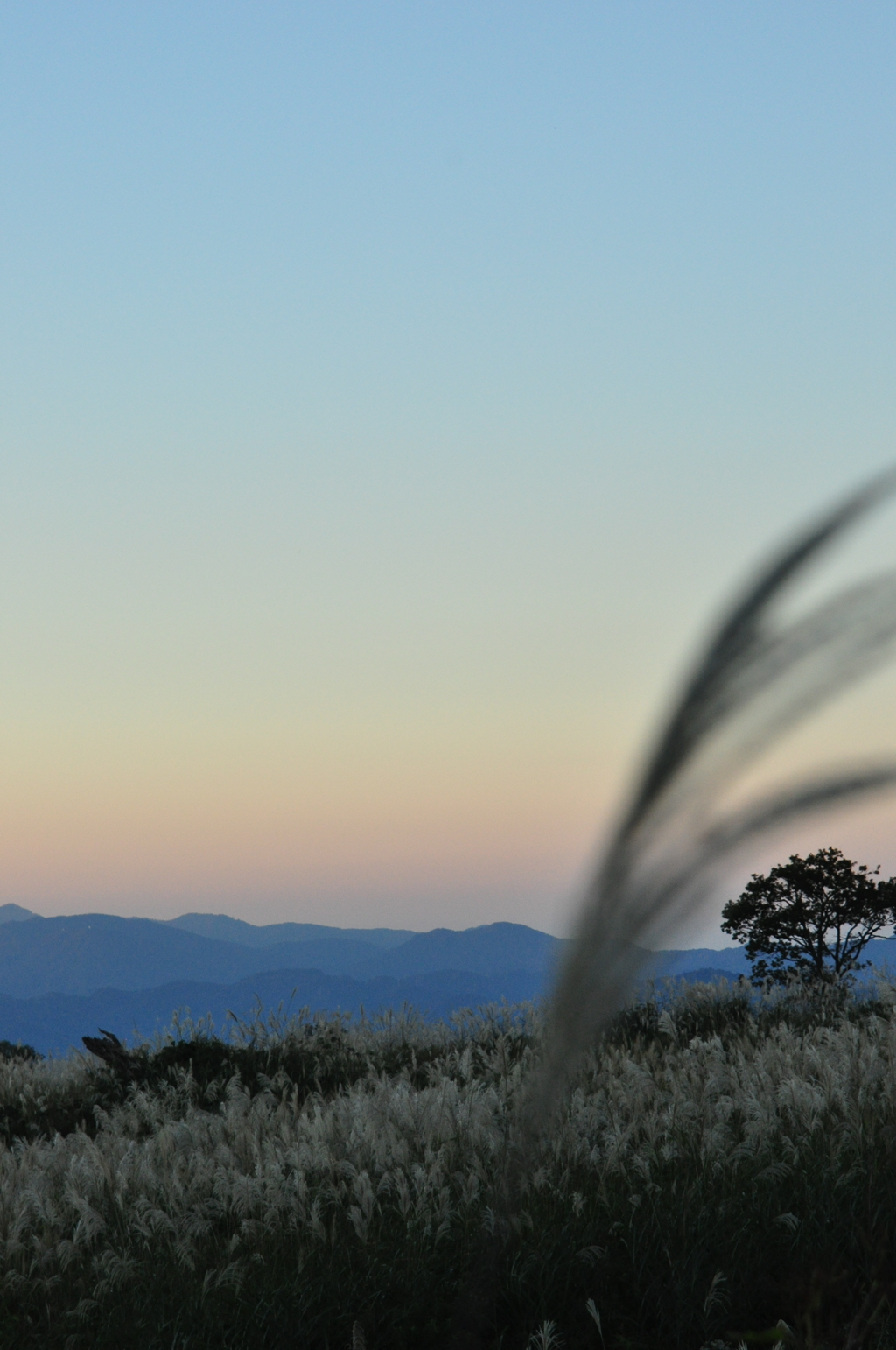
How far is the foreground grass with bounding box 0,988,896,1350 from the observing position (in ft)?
14.6

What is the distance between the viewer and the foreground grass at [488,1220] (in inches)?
175

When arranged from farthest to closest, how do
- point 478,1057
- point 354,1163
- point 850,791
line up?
point 478,1057
point 354,1163
point 850,791

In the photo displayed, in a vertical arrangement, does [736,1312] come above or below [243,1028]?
below

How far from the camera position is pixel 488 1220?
4938 mm

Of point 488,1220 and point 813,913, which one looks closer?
point 488,1220

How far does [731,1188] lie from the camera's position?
5273mm

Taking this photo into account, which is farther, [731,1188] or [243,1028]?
[243,1028]

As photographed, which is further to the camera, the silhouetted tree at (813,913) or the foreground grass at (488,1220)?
the silhouetted tree at (813,913)

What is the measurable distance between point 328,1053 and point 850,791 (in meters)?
11.4

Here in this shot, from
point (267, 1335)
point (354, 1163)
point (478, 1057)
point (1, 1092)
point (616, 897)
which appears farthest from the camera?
point (1, 1092)

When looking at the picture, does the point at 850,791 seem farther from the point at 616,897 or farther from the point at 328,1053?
the point at 328,1053

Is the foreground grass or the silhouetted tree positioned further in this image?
the silhouetted tree

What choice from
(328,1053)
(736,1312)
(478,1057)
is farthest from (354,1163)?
(328,1053)

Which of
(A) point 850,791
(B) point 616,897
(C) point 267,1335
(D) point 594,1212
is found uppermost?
(A) point 850,791
